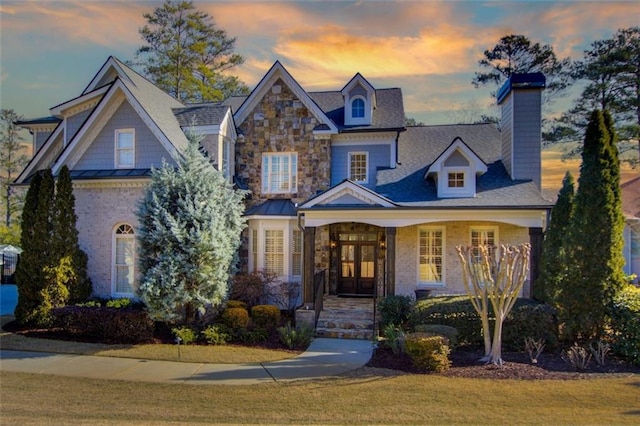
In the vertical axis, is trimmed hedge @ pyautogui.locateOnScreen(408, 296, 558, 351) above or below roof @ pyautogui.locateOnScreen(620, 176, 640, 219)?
below

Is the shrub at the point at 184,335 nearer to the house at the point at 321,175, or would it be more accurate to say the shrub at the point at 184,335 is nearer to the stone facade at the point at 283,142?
the house at the point at 321,175

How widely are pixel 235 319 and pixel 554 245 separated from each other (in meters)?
9.60

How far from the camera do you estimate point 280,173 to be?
1744 cm

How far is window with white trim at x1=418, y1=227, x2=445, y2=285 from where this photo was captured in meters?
15.4

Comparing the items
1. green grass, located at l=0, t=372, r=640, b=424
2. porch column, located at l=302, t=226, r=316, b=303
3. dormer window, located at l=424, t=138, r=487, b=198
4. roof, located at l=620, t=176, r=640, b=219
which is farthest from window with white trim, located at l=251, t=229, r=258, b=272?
roof, located at l=620, t=176, r=640, b=219

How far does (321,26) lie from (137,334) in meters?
10.7

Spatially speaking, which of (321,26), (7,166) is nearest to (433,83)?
(321,26)

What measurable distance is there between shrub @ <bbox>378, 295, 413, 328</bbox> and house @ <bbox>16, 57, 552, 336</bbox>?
989mm

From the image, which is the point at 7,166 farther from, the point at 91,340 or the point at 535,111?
the point at 535,111

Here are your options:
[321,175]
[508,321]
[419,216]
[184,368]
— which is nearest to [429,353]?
[508,321]

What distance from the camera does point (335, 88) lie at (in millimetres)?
20797

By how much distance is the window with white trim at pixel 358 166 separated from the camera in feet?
56.9

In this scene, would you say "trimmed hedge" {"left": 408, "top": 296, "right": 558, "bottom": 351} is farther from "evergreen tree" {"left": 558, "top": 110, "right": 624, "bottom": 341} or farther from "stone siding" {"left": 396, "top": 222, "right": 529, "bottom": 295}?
"stone siding" {"left": 396, "top": 222, "right": 529, "bottom": 295}

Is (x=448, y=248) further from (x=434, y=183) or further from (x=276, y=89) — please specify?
(x=276, y=89)
